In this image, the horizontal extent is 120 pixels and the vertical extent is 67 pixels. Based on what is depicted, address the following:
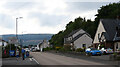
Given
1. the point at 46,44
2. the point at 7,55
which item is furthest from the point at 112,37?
the point at 46,44

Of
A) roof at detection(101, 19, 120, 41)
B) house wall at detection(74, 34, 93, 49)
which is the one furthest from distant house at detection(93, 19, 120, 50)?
house wall at detection(74, 34, 93, 49)

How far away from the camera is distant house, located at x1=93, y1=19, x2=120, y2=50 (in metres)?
48.9

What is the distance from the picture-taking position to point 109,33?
5172 centimetres

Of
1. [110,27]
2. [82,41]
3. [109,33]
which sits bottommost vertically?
[82,41]

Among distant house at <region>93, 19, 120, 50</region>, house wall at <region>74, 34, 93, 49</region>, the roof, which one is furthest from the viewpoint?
house wall at <region>74, 34, 93, 49</region>

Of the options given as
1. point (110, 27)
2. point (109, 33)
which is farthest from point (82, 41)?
point (109, 33)

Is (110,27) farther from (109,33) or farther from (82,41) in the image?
(82,41)

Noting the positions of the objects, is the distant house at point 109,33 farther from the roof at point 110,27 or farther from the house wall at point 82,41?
the house wall at point 82,41

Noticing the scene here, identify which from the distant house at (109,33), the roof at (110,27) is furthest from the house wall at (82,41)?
the roof at (110,27)

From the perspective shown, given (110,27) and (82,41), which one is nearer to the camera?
(110,27)

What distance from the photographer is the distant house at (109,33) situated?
48859mm

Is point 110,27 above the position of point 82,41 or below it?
above

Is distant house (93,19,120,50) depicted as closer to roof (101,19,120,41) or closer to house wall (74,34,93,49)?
roof (101,19,120,41)

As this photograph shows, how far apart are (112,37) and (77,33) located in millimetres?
32363
